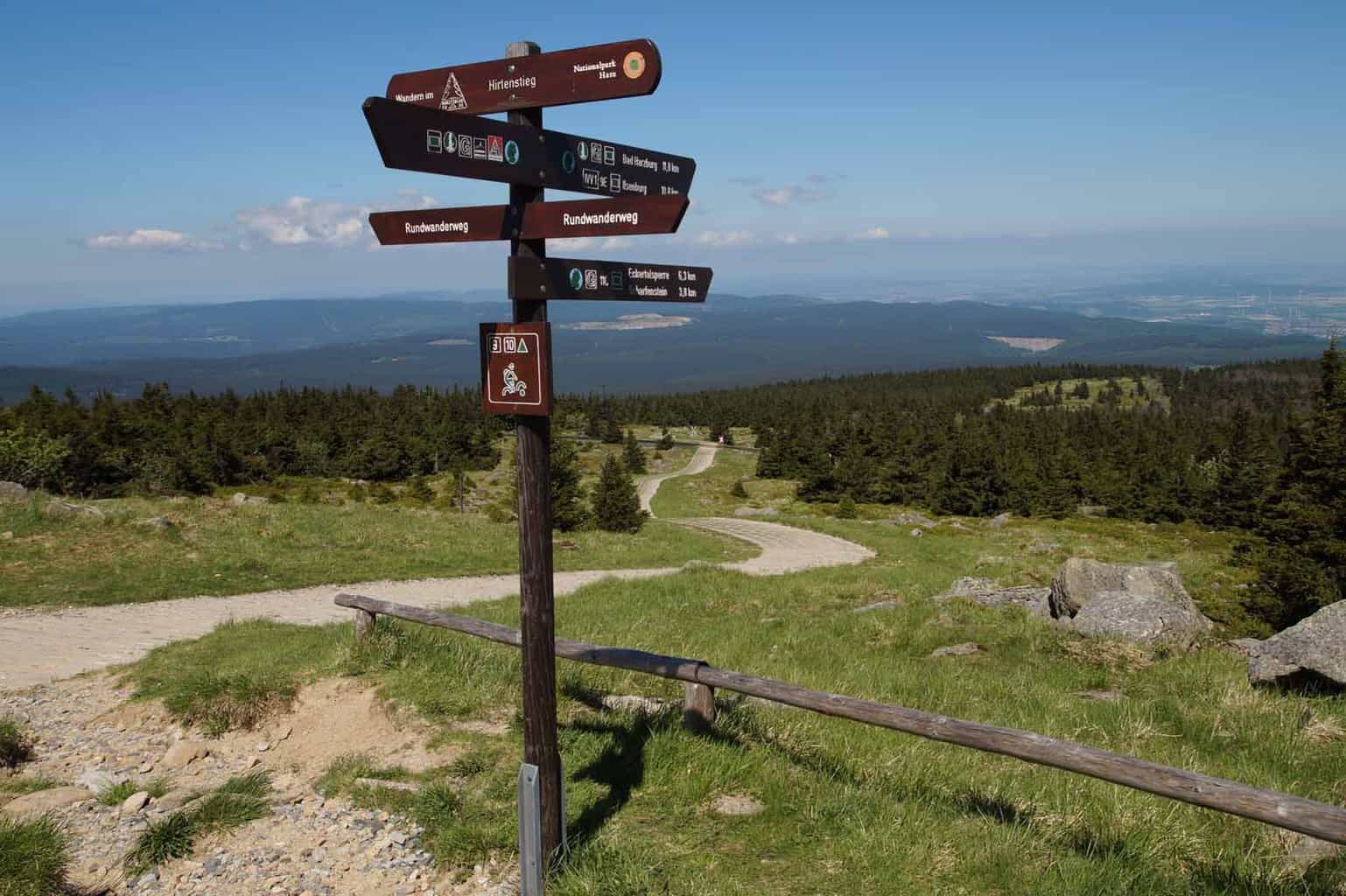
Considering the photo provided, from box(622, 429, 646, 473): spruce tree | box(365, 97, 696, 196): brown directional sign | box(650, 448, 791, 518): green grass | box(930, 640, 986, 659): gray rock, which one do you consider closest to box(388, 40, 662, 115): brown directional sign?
box(365, 97, 696, 196): brown directional sign

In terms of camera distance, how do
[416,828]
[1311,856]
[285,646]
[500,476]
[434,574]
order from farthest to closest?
[500,476], [434,574], [285,646], [416,828], [1311,856]

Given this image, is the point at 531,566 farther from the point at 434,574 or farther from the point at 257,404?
the point at 257,404

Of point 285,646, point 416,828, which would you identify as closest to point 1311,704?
point 416,828

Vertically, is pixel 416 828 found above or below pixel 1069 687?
above

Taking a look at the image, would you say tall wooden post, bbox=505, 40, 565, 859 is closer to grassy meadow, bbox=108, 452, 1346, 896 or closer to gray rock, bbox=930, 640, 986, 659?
grassy meadow, bbox=108, 452, 1346, 896

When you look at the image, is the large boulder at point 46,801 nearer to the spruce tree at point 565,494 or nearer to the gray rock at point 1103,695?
the gray rock at point 1103,695

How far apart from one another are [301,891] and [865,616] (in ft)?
39.2

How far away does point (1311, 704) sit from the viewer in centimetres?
912

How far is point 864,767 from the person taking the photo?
6.77 m

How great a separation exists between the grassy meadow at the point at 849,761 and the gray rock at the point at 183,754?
2.70ft

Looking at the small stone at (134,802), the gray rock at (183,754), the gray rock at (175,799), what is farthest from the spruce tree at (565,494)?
the small stone at (134,802)

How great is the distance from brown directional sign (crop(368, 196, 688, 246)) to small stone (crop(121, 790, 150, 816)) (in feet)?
18.0

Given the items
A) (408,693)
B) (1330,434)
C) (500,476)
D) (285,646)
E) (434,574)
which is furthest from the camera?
(500,476)

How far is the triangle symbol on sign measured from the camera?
17.7 feet
